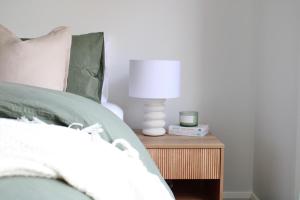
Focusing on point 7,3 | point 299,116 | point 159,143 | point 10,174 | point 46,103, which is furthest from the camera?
point 7,3

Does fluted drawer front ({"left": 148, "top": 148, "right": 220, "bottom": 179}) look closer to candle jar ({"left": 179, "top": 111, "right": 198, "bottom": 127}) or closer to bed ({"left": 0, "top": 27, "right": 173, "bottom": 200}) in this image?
candle jar ({"left": 179, "top": 111, "right": 198, "bottom": 127})

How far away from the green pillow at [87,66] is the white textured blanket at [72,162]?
920 mm

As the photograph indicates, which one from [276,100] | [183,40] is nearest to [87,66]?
[183,40]

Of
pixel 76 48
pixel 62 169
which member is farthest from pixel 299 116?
pixel 62 169

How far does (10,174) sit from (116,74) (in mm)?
1672

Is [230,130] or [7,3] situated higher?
[7,3]

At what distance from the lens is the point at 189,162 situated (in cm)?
192

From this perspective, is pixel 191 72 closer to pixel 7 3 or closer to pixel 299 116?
pixel 299 116

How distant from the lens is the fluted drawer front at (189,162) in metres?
1.92

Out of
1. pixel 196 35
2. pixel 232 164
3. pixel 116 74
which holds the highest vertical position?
pixel 196 35

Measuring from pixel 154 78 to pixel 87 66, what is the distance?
34 centimetres

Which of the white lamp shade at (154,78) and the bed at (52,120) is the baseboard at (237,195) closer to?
the white lamp shade at (154,78)

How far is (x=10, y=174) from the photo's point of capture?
0.77 meters

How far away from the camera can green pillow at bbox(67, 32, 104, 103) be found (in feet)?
6.22
